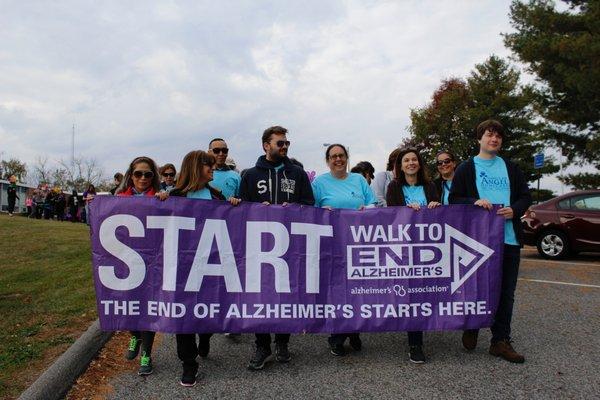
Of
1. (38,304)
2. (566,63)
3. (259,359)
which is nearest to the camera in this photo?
(259,359)

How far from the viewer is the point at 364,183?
4906 mm

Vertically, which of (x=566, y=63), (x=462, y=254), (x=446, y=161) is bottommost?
(x=462, y=254)

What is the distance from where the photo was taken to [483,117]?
120 feet

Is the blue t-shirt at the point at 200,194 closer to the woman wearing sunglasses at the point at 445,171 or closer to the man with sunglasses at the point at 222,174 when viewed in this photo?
the man with sunglasses at the point at 222,174

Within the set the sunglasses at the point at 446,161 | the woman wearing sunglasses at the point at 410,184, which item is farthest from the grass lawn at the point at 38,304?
the sunglasses at the point at 446,161

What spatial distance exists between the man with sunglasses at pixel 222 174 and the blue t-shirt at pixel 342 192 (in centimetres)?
112

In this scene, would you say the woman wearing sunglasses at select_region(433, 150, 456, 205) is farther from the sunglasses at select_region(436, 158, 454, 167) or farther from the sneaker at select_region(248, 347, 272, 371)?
the sneaker at select_region(248, 347, 272, 371)

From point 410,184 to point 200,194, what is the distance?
1932 mm

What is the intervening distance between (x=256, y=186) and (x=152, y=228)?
950 mm

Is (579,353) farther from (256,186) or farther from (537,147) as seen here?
(537,147)

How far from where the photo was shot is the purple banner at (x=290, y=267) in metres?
4.19

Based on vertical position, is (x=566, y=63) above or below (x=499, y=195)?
above

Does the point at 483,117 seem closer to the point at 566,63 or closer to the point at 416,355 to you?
the point at 566,63

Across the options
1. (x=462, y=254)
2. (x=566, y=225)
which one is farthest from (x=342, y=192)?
(x=566, y=225)
